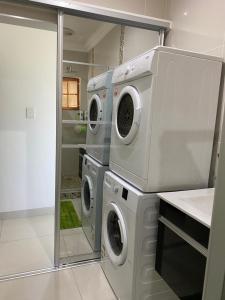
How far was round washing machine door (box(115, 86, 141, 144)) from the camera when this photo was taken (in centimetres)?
148

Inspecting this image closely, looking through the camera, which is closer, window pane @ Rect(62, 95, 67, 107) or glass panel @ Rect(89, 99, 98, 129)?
window pane @ Rect(62, 95, 67, 107)

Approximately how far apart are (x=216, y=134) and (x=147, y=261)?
3.11 feet

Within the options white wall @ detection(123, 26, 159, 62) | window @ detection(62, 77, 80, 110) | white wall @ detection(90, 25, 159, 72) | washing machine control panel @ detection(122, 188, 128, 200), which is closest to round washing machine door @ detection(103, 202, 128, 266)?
washing machine control panel @ detection(122, 188, 128, 200)

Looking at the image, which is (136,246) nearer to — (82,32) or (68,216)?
(68,216)

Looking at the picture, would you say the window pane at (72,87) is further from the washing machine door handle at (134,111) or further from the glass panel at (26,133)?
the glass panel at (26,133)

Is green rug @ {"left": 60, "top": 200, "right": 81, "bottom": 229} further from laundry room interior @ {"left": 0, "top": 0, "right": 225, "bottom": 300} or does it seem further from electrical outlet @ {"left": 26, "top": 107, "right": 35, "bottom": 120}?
electrical outlet @ {"left": 26, "top": 107, "right": 35, "bottom": 120}

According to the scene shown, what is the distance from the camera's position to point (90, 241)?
231 cm

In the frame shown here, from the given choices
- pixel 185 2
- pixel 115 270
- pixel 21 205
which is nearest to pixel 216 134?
pixel 185 2

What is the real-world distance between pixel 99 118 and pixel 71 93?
1.07ft

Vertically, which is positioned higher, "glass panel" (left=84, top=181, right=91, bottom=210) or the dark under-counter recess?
the dark under-counter recess

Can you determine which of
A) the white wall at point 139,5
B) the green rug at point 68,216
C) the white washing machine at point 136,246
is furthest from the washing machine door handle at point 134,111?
the green rug at point 68,216

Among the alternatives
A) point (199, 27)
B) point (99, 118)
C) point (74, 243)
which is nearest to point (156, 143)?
point (99, 118)

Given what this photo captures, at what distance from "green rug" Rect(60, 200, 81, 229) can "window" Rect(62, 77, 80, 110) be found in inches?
34.3

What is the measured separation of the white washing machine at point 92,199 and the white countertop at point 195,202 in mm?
852
